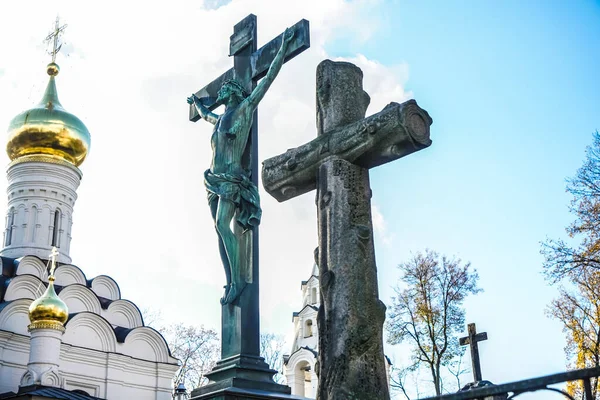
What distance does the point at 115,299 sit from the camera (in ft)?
93.9

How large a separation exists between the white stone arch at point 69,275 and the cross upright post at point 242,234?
20.3 meters

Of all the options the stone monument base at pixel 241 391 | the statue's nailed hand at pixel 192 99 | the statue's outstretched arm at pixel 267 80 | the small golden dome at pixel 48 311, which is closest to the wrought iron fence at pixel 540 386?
the stone monument base at pixel 241 391

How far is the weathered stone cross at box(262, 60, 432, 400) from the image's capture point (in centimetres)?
348

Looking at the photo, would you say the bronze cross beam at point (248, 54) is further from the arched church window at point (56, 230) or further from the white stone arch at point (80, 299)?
the arched church window at point (56, 230)

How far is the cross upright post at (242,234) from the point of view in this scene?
234 inches

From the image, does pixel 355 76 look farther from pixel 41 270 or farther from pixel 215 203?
pixel 41 270

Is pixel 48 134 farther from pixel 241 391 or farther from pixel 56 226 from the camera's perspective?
pixel 241 391

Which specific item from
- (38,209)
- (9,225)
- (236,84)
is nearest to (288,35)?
(236,84)

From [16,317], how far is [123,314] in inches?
203

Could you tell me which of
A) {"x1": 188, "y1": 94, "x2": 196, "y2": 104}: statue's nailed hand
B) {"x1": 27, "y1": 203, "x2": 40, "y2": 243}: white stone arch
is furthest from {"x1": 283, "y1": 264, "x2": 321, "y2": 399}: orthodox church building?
{"x1": 188, "y1": 94, "x2": 196, "y2": 104}: statue's nailed hand

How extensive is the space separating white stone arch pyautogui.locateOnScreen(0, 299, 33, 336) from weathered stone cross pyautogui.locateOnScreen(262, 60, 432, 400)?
20.5 m

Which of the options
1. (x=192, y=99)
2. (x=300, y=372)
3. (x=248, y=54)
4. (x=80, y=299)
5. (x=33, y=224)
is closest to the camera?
(x=248, y=54)

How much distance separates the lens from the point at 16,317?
903 inches

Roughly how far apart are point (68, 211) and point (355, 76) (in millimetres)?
25158
